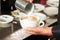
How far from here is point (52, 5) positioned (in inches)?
44.4

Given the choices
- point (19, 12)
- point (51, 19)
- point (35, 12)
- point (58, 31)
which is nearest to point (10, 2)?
point (19, 12)

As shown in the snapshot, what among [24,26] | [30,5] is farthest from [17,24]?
[30,5]

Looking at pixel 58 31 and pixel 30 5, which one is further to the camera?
pixel 30 5

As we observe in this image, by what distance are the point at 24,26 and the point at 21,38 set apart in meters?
0.07

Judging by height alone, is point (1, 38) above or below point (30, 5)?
below

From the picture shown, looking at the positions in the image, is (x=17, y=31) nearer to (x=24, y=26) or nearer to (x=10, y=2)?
(x=24, y=26)

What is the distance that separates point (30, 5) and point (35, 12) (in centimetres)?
6

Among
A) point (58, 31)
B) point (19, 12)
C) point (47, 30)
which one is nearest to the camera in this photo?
point (58, 31)

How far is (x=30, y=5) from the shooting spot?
1.06 m

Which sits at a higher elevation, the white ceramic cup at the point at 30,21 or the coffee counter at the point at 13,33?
the white ceramic cup at the point at 30,21

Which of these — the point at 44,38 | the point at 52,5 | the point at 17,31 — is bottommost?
the point at 44,38

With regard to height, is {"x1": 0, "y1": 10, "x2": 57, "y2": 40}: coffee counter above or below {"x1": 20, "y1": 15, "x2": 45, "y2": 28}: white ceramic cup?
below

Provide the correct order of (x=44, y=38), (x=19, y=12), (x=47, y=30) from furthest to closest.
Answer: (x=44, y=38)
(x=19, y=12)
(x=47, y=30)

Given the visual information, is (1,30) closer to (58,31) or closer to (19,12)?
(19,12)
